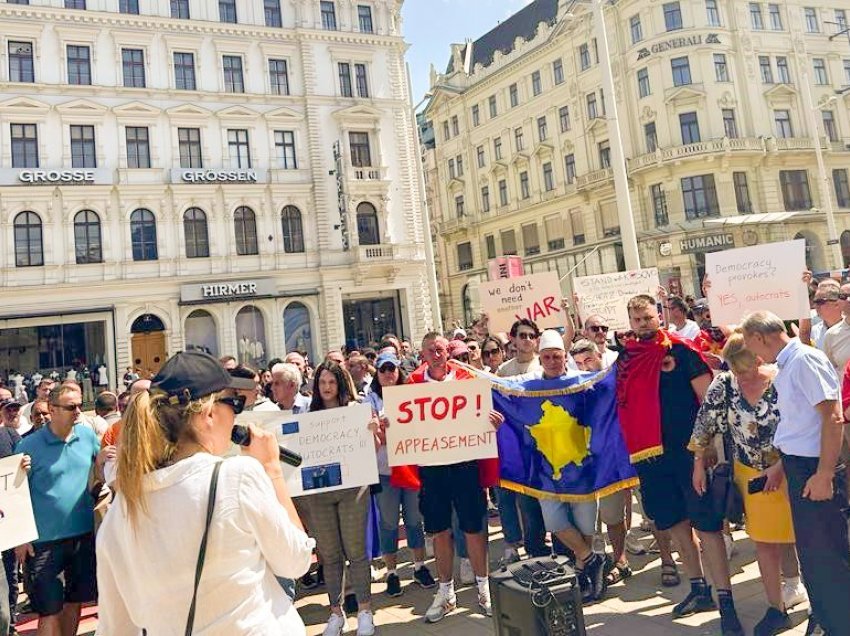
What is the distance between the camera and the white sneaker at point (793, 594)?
4.98 m

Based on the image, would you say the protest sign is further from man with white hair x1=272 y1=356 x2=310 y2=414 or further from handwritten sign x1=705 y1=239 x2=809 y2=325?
handwritten sign x1=705 y1=239 x2=809 y2=325

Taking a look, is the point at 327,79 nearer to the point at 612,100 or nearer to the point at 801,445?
the point at 612,100

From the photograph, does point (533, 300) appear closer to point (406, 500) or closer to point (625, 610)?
point (406, 500)

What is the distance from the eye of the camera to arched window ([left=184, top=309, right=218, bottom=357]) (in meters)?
29.5

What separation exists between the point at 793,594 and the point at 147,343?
92.3 feet

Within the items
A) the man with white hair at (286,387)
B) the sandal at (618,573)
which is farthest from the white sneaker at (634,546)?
the man with white hair at (286,387)

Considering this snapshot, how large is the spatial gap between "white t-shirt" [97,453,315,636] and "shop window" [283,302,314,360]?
94.5 ft

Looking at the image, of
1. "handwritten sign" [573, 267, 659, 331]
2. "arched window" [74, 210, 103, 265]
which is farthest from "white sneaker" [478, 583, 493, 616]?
"arched window" [74, 210, 103, 265]

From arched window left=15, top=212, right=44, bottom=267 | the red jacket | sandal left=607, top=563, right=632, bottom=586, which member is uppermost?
arched window left=15, top=212, right=44, bottom=267

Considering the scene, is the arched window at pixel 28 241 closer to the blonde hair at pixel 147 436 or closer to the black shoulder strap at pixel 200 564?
the blonde hair at pixel 147 436

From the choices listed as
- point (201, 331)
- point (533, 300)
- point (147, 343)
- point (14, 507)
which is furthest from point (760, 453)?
point (147, 343)

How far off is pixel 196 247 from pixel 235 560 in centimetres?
2939

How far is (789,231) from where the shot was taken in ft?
123

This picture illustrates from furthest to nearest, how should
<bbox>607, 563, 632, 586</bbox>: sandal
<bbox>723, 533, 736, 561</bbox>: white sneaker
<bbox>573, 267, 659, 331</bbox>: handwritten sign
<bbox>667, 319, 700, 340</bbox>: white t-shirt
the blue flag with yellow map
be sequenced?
<bbox>573, 267, 659, 331</bbox>: handwritten sign
<bbox>667, 319, 700, 340</bbox>: white t-shirt
<bbox>723, 533, 736, 561</bbox>: white sneaker
<bbox>607, 563, 632, 586</bbox>: sandal
the blue flag with yellow map
